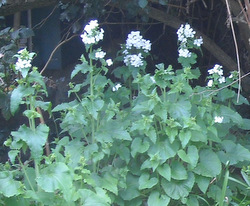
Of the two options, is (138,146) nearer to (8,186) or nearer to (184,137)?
(184,137)

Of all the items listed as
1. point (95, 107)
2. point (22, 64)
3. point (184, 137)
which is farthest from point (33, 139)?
point (184, 137)

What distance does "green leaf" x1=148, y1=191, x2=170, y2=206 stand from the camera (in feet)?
11.4

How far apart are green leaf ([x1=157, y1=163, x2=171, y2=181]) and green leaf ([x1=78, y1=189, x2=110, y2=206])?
46 centimetres

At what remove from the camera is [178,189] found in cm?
352

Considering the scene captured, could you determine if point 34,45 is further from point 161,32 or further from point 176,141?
point 176,141

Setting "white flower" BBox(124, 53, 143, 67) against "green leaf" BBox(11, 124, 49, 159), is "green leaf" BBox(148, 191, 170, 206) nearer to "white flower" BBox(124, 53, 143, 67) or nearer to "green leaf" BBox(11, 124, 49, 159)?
"green leaf" BBox(11, 124, 49, 159)

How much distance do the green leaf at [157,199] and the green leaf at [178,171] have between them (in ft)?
0.45

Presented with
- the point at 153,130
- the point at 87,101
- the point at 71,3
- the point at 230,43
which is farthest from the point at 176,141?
the point at 230,43

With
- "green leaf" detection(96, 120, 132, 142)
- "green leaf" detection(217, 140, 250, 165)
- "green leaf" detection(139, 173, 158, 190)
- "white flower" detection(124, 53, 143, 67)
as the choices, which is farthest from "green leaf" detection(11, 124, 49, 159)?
"green leaf" detection(217, 140, 250, 165)

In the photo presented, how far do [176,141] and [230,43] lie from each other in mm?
2289

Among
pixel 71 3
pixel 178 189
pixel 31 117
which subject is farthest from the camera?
pixel 71 3

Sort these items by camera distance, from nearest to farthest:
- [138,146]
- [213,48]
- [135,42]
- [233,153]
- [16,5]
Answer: [138,146], [233,153], [135,42], [16,5], [213,48]

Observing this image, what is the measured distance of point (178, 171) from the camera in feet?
11.6

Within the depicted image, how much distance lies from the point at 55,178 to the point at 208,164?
1.05 metres
